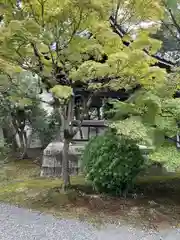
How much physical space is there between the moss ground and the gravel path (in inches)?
10.7

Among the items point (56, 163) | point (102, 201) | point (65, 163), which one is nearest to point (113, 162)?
point (102, 201)

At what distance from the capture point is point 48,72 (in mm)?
5578

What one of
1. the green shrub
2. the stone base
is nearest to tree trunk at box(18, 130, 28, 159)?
the stone base

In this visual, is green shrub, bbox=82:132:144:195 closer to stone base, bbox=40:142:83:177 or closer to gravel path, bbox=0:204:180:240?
gravel path, bbox=0:204:180:240

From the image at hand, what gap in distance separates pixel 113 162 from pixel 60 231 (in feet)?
4.96

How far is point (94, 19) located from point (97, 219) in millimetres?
3343

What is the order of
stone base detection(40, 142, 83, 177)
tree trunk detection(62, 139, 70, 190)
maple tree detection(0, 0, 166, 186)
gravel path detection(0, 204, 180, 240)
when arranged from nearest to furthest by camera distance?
gravel path detection(0, 204, 180, 240) → maple tree detection(0, 0, 166, 186) → tree trunk detection(62, 139, 70, 190) → stone base detection(40, 142, 83, 177)

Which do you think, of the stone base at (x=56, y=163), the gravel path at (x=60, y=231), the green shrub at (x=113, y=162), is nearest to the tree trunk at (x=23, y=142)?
the stone base at (x=56, y=163)

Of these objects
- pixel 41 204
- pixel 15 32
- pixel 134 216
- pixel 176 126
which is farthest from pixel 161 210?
pixel 15 32

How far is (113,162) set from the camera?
5316mm

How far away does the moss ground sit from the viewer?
5012mm

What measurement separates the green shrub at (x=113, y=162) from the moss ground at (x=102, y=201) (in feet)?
1.24

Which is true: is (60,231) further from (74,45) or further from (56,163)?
(56,163)

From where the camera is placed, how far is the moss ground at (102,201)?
501cm
